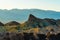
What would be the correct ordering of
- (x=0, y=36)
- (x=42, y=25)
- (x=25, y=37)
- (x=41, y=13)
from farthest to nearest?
(x=41, y=13)
(x=42, y=25)
(x=25, y=37)
(x=0, y=36)

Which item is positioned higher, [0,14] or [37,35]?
[37,35]

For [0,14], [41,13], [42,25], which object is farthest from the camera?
[41,13]

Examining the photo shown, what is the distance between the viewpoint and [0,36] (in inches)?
1294

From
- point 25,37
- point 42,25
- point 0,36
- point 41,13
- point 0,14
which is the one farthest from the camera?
point 41,13

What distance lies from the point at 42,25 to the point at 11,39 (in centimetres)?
1879

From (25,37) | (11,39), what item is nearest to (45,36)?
(25,37)

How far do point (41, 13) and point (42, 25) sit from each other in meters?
40.8

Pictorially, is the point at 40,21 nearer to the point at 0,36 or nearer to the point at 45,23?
the point at 45,23

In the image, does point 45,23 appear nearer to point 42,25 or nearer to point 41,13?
point 42,25

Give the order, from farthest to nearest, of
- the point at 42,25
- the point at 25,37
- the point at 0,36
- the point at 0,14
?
the point at 0,14
the point at 42,25
the point at 25,37
the point at 0,36

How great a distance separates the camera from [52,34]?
36375 millimetres

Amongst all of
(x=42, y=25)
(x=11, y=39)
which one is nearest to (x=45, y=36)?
(x=11, y=39)

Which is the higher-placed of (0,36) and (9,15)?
(0,36)

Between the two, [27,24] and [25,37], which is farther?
[27,24]
